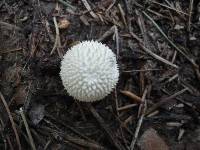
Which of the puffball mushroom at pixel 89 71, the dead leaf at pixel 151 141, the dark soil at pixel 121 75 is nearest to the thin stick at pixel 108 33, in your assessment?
the dark soil at pixel 121 75

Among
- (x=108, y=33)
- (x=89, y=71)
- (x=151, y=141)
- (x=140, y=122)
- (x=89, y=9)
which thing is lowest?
(x=151, y=141)

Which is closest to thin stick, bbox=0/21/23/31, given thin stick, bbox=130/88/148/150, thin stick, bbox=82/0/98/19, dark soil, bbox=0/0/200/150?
dark soil, bbox=0/0/200/150

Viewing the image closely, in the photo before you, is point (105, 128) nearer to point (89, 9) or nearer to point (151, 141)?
point (151, 141)

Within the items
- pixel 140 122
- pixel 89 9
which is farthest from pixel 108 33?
pixel 140 122

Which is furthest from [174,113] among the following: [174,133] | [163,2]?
[163,2]

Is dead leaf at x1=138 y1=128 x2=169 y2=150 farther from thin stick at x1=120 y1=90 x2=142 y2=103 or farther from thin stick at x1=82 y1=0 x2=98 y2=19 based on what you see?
thin stick at x1=82 y1=0 x2=98 y2=19

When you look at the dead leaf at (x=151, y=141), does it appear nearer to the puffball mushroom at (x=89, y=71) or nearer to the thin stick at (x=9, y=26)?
the puffball mushroom at (x=89, y=71)

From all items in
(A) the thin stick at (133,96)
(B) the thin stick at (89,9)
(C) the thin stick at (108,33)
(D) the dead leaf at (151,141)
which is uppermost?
(B) the thin stick at (89,9)

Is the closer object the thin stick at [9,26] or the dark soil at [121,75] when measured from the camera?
the dark soil at [121,75]
